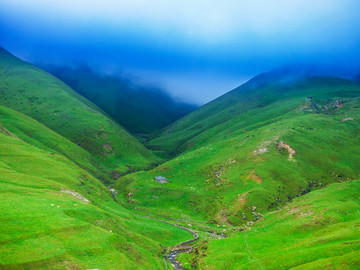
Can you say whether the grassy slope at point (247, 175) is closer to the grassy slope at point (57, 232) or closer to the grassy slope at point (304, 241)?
the grassy slope at point (304, 241)

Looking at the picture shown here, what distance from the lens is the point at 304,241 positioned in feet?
195

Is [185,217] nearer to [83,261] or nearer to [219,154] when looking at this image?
[219,154]

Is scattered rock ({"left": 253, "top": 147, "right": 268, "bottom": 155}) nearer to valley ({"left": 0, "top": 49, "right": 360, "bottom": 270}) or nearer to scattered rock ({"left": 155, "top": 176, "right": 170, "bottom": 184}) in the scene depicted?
valley ({"left": 0, "top": 49, "right": 360, "bottom": 270})

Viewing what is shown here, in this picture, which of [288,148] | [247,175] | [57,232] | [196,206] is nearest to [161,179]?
[196,206]

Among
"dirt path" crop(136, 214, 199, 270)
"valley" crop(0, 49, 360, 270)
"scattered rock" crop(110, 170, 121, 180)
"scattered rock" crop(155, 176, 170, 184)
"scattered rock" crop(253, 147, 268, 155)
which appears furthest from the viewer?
"scattered rock" crop(110, 170, 121, 180)

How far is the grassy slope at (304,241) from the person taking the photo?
46531mm

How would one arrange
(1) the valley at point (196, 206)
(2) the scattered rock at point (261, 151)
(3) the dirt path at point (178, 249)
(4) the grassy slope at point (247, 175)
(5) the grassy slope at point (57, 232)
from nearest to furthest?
(5) the grassy slope at point (57, 232), (1) the valley at point (196, 206), (3) the dirt path at point (178, 249), (4) the grassy slope at point (247, 175), (2) the scattered rock at point (261, 151)

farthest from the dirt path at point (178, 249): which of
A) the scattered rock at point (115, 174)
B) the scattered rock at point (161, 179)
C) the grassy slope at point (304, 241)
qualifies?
the scattered rock at point (115, 174)

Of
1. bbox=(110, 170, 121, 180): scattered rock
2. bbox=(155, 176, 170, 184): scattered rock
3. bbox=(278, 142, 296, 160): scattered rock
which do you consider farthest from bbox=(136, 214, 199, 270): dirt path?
bbox=(110, 170, 121, 180): scattered rock

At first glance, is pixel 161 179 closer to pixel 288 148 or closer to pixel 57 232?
pixel 288 148

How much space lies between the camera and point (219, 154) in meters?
169

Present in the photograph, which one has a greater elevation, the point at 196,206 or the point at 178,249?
the point at 196,206

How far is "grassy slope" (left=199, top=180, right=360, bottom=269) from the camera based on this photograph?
153 feet

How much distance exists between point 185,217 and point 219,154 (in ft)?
208
